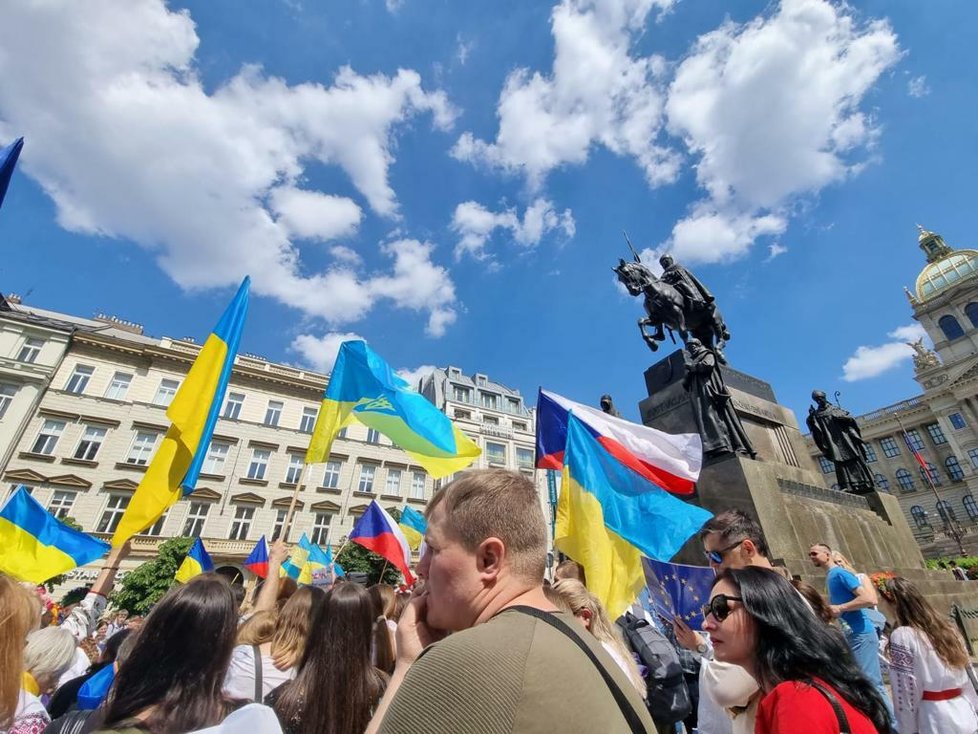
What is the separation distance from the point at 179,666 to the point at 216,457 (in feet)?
108

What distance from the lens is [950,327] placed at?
63.5 meters

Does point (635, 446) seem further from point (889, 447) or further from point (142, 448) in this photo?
point (889, 447)

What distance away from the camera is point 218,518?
2812cm

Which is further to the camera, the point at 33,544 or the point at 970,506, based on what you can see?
the point at 970,506

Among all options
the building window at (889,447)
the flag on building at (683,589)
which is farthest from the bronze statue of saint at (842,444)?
the building window at (889,447)

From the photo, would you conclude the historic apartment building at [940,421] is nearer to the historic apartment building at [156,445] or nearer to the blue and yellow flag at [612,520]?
the historic apartment building at [156,445]

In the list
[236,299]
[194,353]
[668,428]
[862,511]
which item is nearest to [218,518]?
[194,353]

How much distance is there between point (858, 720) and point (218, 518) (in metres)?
33.2

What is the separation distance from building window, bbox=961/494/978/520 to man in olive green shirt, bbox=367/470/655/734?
74229 millimetres

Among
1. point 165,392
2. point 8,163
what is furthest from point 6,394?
point 8,163

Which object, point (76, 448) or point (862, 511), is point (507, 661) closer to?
point (862, 511)

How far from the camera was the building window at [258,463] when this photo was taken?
100 ft

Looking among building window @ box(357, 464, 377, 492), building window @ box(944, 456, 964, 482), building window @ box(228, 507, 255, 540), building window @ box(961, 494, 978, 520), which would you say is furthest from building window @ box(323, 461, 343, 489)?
building window @ box(944, 456, 964, 482)

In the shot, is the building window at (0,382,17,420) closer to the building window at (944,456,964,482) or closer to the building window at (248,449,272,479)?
the building window at (248,449,272,479)
